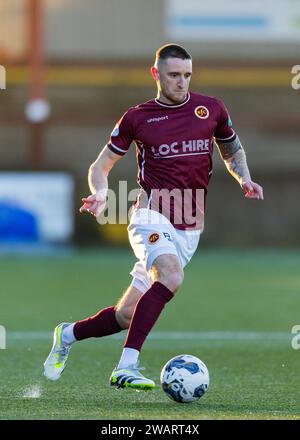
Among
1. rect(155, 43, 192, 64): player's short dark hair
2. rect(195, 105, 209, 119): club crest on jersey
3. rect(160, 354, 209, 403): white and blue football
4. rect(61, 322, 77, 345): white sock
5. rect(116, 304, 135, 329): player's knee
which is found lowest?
rect(160, 354, 209, 403): white and blue football

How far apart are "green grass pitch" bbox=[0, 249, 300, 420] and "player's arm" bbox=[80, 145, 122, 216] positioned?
0.99 meters

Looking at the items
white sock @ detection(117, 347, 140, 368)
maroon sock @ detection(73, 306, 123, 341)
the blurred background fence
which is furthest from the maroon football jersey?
the blurred background fence

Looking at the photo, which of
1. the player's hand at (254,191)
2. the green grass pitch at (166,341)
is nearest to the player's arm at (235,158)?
the player's hand at (254,191)

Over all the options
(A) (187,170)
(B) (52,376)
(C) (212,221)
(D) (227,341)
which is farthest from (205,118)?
(C) (212,221)

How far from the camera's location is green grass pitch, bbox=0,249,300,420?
19.2ft

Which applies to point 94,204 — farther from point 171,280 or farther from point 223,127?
point 223,127

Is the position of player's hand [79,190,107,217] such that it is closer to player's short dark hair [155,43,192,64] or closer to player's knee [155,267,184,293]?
player's knee [155,267,184,293]

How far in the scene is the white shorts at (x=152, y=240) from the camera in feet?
20.9

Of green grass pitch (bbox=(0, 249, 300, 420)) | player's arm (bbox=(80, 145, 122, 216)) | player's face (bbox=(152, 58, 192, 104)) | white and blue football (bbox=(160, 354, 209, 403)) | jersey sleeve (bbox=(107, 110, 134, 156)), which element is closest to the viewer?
green grass pitch (bbox=(0, 249, 300, 420))

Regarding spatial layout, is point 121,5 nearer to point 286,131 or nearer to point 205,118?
point 286,131

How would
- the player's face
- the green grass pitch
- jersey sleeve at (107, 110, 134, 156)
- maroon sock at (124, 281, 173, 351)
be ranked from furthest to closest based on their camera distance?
jersey sleeve at (107, 110, 134, 156) < the player's face < maroon sock at (124, 281, 173, 351) < the green grass pitch

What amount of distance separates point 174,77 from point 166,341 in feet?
9.62

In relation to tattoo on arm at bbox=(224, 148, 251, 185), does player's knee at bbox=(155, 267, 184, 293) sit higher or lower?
lower

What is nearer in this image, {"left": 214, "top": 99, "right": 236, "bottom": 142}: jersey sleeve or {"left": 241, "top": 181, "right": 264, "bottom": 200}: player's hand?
{"left": 241, "top": 181, "right": 264, "bottom": 200}: player's hand
